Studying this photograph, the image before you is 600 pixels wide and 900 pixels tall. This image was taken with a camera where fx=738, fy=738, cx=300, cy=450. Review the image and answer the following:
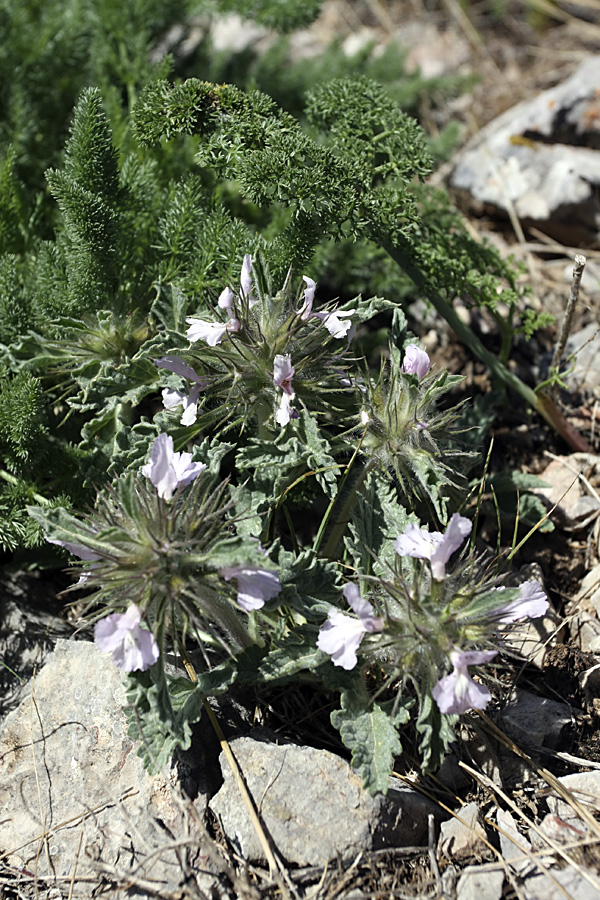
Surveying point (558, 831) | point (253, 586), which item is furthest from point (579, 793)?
point (253, 586)

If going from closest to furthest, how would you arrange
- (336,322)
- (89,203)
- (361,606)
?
(361,606)
(336,322)
(89,203)

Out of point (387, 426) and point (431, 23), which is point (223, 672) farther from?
point (431, 23)

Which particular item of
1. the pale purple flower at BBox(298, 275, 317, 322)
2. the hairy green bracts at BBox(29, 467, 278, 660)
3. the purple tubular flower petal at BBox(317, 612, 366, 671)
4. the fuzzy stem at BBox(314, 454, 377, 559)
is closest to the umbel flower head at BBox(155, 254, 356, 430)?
the pale purple flower at BBox(298, 275, 317, 322)

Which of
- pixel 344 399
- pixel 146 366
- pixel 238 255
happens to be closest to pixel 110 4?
pixel 238 255

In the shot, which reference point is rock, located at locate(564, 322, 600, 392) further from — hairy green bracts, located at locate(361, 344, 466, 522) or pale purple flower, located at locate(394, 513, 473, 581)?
pale purple flower, located at locate(394, 513, 473, 581)

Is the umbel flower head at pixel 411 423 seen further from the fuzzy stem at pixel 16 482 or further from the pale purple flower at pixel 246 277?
the fuzzy stem at pixel 16 482

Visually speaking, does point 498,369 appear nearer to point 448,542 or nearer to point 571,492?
point 571,492

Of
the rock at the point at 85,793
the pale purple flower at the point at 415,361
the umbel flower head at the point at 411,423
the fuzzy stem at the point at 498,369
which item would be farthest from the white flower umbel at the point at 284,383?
the rock at the point at 85,793
